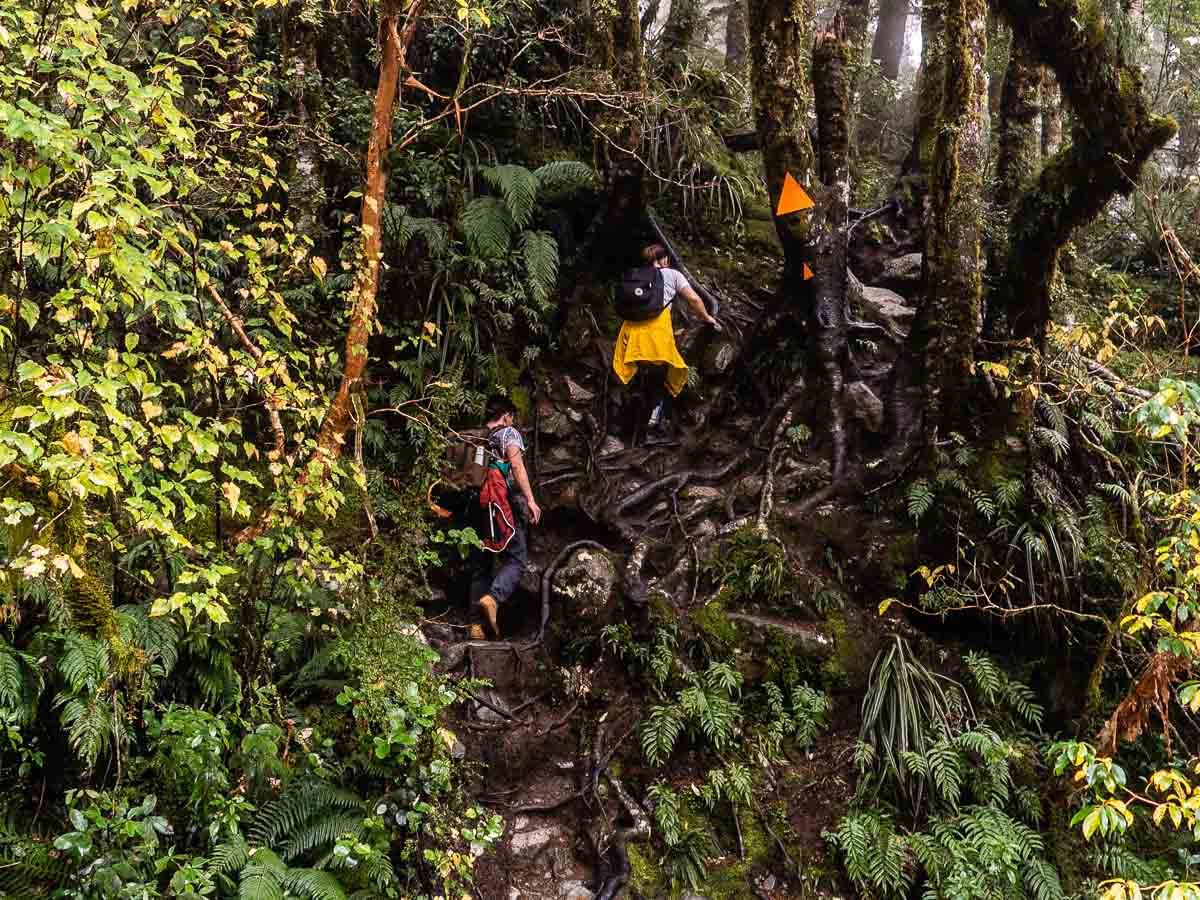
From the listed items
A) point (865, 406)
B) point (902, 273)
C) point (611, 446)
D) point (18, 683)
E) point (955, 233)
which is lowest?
point (18, 683)

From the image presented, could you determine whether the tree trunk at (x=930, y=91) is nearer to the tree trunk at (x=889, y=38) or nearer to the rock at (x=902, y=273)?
the rock at (x=902, y=273)

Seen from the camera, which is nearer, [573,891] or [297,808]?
[297,808]

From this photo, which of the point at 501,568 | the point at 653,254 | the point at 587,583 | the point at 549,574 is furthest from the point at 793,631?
the point at 653,254

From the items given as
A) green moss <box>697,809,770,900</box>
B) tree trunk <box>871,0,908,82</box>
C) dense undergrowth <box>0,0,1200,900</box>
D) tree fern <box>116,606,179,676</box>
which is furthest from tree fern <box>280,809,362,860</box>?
tree trunk <box>871,0,908,82</box>

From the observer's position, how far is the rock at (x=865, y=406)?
7680mm

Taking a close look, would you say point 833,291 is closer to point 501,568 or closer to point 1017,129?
point 1017,129

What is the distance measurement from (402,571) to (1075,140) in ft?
20.4

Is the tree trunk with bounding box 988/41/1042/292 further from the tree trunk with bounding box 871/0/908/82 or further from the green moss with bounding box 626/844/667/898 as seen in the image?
the tree trunk with bounding box 871/0/908/82

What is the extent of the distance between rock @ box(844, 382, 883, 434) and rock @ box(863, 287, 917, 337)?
59.4 inches

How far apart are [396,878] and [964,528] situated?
4.87 m

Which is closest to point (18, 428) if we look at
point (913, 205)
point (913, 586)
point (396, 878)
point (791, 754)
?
point (396, 878)

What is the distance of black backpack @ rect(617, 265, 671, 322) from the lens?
26.0 ft

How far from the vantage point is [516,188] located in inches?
336

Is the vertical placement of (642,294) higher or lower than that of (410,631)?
higher
